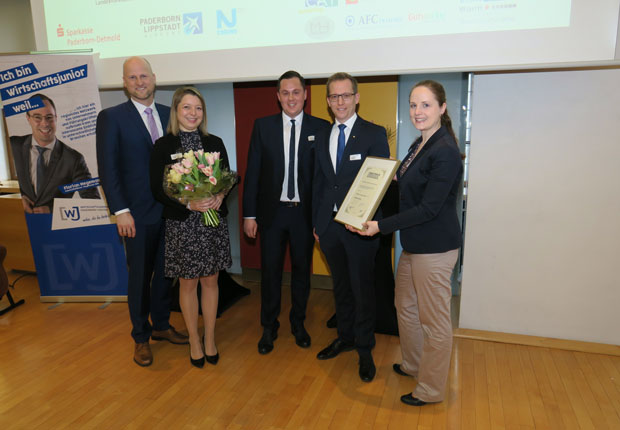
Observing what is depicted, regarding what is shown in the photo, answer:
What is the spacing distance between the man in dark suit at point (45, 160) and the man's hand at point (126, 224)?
49.2 inches

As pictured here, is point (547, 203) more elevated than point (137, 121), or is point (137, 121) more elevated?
point (137, 121)

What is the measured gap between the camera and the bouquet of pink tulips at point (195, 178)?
7.68ft

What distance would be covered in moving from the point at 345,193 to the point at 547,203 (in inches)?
58.4

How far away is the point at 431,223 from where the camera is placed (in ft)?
7.16

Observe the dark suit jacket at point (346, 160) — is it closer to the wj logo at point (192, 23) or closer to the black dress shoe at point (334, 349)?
the black dress shoe at point (334, 349)

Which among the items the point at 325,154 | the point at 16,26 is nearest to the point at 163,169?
the point at 325,154

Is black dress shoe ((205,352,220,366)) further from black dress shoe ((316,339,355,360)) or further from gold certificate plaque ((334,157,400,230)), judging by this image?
gold certificate plaque ((334,157,400,230))

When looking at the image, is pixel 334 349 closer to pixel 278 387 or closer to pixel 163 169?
pixel 278 387

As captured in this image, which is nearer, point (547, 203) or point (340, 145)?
point (340, 145)

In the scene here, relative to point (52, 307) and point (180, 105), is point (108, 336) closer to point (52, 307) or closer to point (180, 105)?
point (52, 307)

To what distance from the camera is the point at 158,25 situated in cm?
322

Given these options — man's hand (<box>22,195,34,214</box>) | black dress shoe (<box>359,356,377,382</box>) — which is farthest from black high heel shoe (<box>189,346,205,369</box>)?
man's hand (<box>22,195,34,214</box>)

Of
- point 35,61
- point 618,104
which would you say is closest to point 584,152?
point 618,104

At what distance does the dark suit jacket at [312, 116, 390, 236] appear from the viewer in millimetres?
2471
